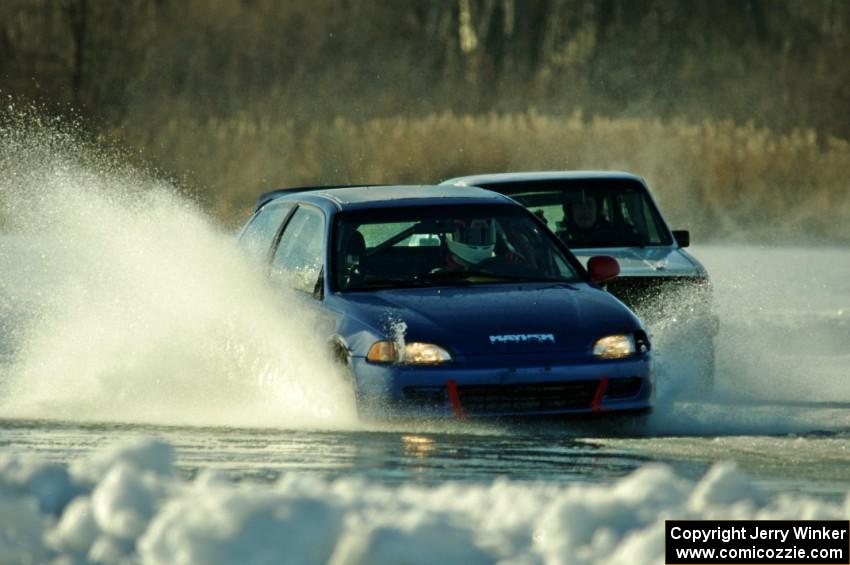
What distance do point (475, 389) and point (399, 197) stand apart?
81.7 inches

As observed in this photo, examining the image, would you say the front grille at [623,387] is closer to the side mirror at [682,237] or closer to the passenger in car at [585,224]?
the passenger in car at [585,224]

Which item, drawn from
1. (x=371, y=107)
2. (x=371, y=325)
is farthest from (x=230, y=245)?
(x=371, y=107)

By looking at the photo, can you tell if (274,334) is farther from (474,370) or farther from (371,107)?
(371,107)

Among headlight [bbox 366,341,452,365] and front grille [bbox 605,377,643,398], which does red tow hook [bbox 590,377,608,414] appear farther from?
headlight [bbox 366,341,452,365]

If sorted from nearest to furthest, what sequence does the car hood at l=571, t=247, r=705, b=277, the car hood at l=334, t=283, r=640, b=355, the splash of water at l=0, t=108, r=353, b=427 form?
the car hood at l=334, t=283, r=640, b=355, the splash of water at l=0, t=108, r=353, b=427, the car hood at l=571, t=247, r=705, b=277

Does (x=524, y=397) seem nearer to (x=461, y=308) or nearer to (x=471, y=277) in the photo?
(x=461, y=308)

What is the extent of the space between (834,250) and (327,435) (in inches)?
764

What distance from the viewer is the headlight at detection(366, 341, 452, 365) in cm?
989

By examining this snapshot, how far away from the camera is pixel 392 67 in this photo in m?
66.2

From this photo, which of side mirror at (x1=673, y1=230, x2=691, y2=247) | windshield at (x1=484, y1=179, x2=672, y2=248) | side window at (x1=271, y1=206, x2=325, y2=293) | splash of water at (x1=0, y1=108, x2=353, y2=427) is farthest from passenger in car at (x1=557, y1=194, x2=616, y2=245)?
side window at (x1=271, y1=206, x2=325, y2=293)

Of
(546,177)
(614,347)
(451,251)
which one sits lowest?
(614,347)

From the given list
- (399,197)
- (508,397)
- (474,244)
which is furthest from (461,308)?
(399,197)

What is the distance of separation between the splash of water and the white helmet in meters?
1.05

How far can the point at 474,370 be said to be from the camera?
9844 millimetres
